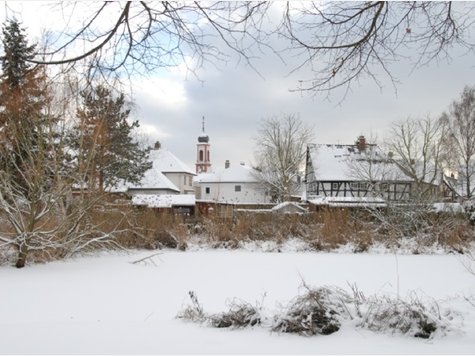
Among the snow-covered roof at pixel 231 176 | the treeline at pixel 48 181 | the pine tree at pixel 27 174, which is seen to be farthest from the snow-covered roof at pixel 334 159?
the pine tree at pixel 27 174

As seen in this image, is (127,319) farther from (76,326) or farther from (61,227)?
(61,227)

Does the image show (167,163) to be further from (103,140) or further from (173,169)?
(103,140)

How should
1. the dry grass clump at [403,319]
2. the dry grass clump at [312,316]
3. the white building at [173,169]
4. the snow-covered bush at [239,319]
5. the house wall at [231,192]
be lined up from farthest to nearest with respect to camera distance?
the white building at [173,169], the house wall at [231,192], the snow-covered bush at [239,319], the dry grass clump at [312,316], the dry grass clump at [403,319]

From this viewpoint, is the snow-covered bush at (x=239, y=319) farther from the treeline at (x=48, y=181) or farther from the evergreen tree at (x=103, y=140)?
the treeline at (x=48, y=181)

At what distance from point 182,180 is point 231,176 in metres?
6.59

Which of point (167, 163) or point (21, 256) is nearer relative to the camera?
point (21, 256)

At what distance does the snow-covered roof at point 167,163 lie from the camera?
54.8 metres

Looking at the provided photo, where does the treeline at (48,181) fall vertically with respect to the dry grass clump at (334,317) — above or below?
above

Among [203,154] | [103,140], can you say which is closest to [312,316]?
[103,140]

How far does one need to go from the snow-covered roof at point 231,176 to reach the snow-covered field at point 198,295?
42.5 metres

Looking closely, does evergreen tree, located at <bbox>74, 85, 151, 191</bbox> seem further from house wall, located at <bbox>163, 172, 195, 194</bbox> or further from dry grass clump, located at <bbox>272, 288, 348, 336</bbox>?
house wall, located at <bbox>163, 172, 195, 194</bbox>

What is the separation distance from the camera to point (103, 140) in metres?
13.0

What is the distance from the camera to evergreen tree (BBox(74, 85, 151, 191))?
4.31m

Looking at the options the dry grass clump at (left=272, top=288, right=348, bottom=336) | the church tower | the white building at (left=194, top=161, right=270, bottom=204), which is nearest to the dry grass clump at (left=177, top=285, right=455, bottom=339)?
the dry grass clump at (left=272, top=288, right=348, bottom=336)
